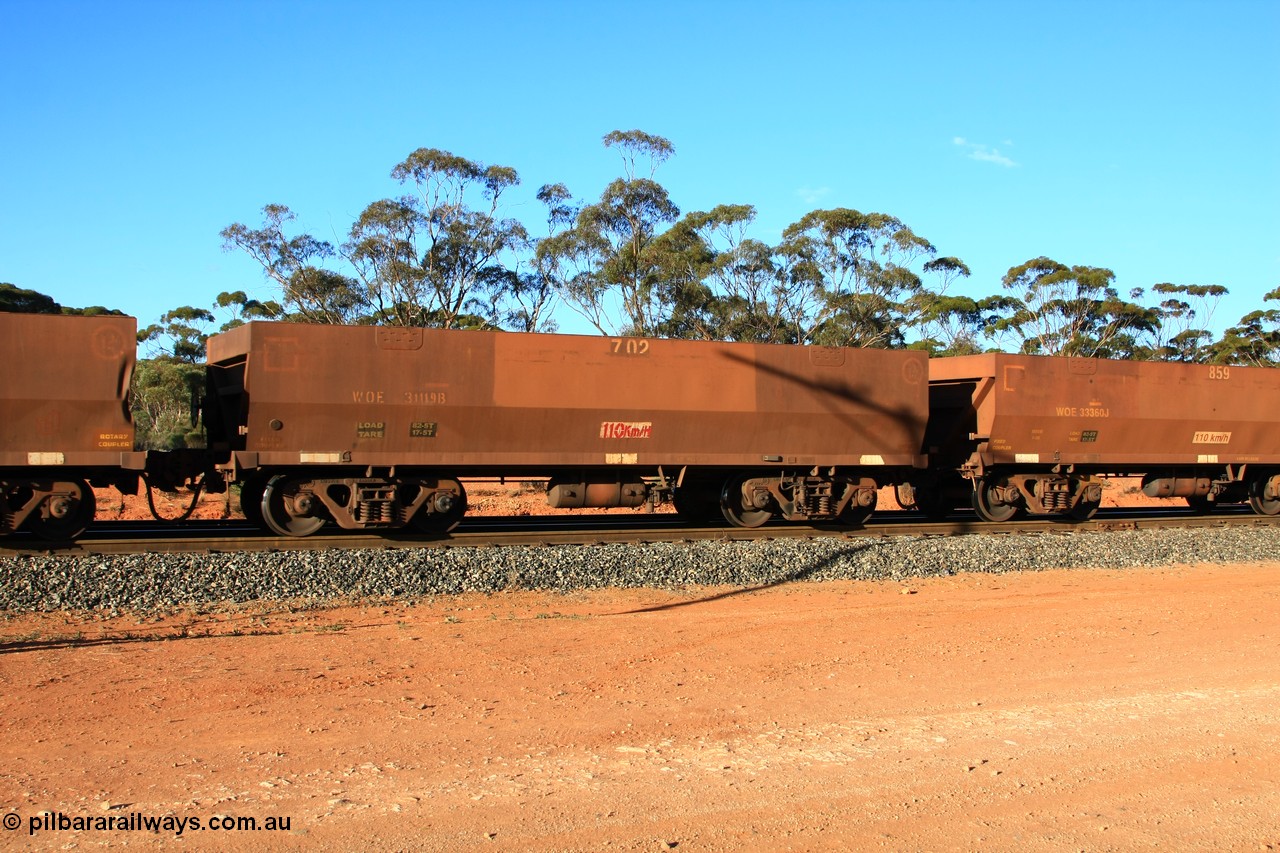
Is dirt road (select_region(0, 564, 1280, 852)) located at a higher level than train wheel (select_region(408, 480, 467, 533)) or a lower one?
lower

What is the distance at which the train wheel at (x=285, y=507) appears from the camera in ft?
43.3

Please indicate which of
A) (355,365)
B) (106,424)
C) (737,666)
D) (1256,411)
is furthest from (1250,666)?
(1256,411)

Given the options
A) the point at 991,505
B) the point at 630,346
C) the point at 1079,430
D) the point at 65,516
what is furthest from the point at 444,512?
the point at 1079,430

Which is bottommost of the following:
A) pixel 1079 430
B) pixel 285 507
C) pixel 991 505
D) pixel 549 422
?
pixel 285 507

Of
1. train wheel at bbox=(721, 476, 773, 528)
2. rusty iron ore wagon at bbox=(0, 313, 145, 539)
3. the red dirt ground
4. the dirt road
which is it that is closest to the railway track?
train wheel at bbox=(721, 476, 773, 528)

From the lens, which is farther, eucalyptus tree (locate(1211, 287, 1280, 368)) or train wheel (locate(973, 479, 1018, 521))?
eucalyptus tree (locate(1211, 287, 1280, 368))

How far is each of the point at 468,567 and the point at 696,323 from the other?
100ft

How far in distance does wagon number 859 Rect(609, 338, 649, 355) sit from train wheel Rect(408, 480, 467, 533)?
2876 mm

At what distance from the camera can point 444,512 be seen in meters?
13.9

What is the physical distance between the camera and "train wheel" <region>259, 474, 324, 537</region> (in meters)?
13.2

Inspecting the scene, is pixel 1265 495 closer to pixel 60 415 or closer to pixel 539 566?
pixel 539 566

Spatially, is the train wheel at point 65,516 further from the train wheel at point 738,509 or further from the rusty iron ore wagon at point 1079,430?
the rusty iron ore wagon at point 1079,430

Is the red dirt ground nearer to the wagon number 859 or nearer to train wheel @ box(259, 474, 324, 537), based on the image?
train wheel @ box(259, 474, 324, 537)

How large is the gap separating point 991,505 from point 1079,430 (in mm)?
1993
